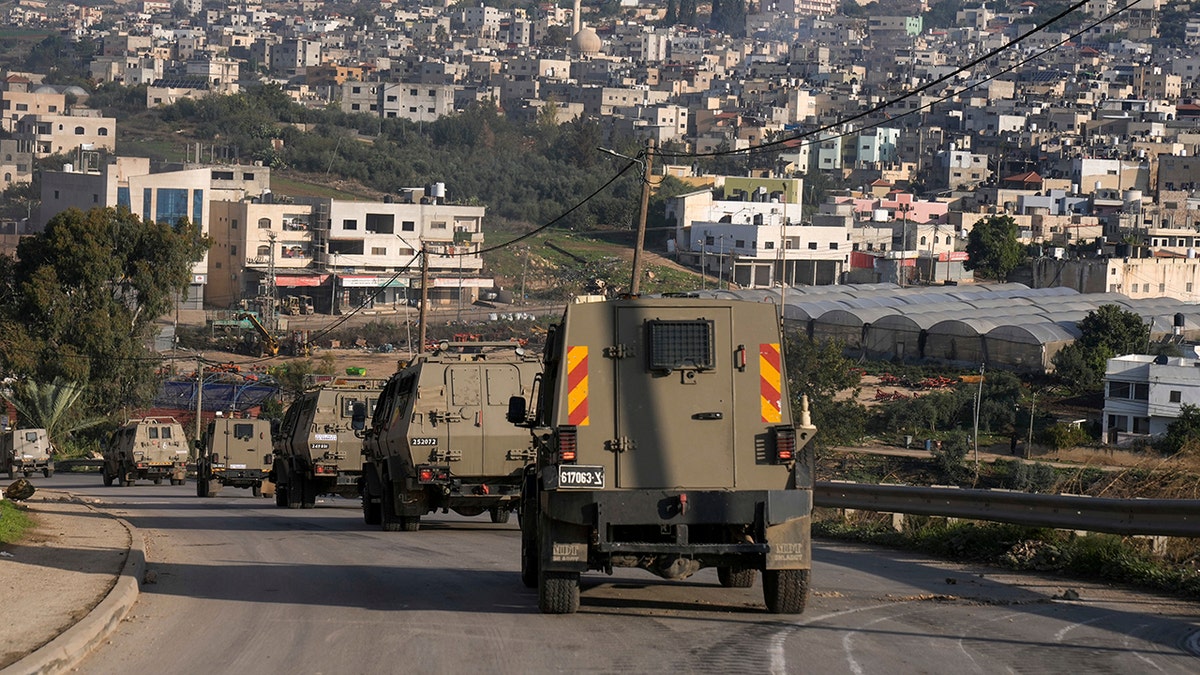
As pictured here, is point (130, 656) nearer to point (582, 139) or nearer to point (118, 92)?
point (582, 139)

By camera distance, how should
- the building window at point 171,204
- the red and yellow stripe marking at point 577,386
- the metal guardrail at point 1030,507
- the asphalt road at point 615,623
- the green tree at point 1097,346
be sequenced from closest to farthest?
the asphalt road at point 615,623 < the red and yellow stripe marking at point 577,386 < the metal guardrail at point 1030,507 < the green tree at point 1097,346 < the building window at point 171,204

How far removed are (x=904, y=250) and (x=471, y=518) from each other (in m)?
95.6

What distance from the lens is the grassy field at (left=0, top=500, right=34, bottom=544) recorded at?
1690 cm

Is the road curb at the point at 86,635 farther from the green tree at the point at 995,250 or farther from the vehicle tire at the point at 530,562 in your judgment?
the green tree at the point at 995,250

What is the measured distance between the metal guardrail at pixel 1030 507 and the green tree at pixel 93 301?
44.9 meters

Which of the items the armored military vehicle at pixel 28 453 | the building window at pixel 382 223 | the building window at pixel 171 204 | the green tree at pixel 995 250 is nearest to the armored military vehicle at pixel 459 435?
the armored military vehicle at pixel 28 453

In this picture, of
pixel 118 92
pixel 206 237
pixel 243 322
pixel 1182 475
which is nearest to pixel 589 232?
pixel 243 322

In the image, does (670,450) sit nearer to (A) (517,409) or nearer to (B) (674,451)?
(B) (674,451)

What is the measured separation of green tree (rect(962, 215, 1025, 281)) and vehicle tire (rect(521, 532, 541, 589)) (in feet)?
346

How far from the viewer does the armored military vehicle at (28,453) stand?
47.3 m

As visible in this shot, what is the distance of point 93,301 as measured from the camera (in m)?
60.5

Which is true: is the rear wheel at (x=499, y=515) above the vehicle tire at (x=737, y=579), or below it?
below

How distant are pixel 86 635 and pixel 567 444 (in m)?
3.59

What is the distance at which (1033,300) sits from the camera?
85.4m
